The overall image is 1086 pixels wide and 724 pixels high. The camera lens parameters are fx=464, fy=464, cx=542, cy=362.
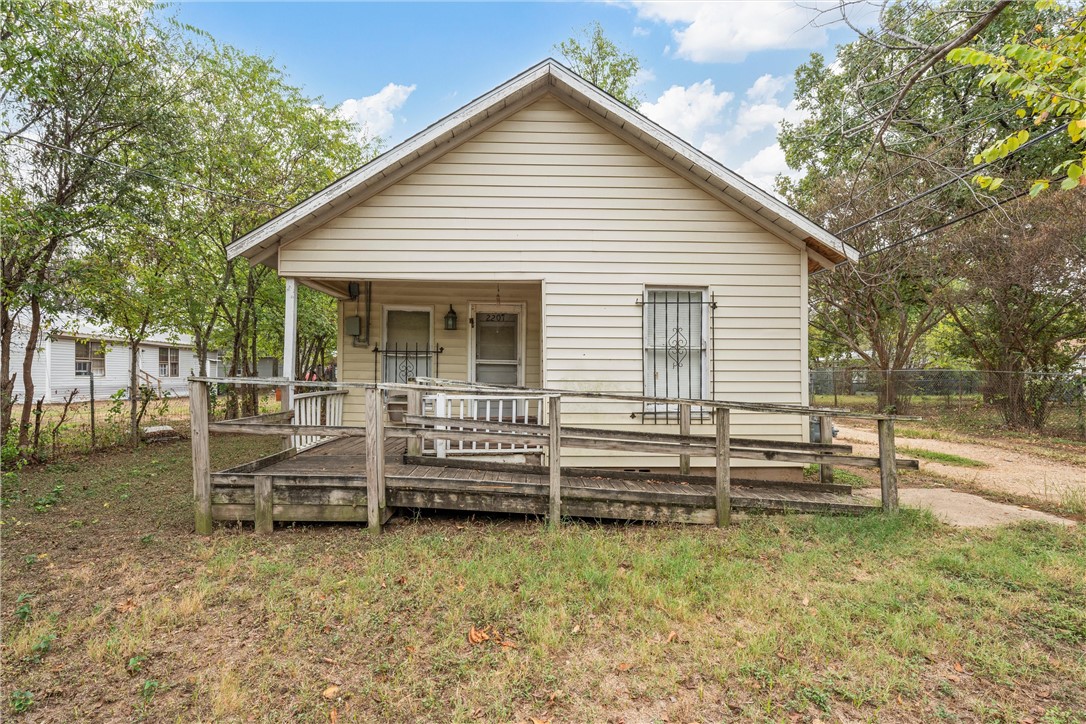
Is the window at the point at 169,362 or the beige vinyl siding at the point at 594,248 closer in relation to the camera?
the beige vinyl siding at the point at 594,248

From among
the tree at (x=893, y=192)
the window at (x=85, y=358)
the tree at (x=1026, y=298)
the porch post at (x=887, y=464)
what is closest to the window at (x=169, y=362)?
the window at (x=85, y=358)

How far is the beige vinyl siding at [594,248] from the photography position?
6.16m

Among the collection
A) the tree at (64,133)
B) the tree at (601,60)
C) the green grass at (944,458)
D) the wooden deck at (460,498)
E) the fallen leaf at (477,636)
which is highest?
the tree at (601,60)

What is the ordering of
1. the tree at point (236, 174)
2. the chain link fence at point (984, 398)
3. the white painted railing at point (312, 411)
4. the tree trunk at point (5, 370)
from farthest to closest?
1. the chain link fence at point (984, 398)
2. the tree at point (236, 174)
3. the tree trunk at point (5, 370)
4. the white painted railing at point (312, 411)

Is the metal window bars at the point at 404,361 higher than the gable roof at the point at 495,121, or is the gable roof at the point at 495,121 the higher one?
the gable roof at the point at 495,121

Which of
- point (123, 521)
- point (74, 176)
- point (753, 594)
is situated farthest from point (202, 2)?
point (753, 594)

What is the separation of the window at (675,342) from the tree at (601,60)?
47.2ft

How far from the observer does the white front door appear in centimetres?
798

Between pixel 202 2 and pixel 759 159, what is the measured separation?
17127mm

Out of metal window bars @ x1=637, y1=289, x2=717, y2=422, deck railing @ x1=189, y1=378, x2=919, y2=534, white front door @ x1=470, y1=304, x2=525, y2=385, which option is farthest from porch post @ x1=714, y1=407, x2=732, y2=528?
white front door @ x1=470, y1=304, x2=525, y2=385

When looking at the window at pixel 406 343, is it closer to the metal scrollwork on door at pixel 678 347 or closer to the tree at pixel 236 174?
the metal scrollwork on door at pixel 678 347

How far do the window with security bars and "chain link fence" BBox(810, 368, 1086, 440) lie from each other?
36.9 ft

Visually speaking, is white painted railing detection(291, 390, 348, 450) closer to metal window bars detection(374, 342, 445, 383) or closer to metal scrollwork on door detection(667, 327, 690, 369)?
metal window bars detection(374, 342, 445, 383)

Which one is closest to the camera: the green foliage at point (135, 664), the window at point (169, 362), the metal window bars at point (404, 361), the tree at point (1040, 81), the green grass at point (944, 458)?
the green foliage at point (135, 664)
